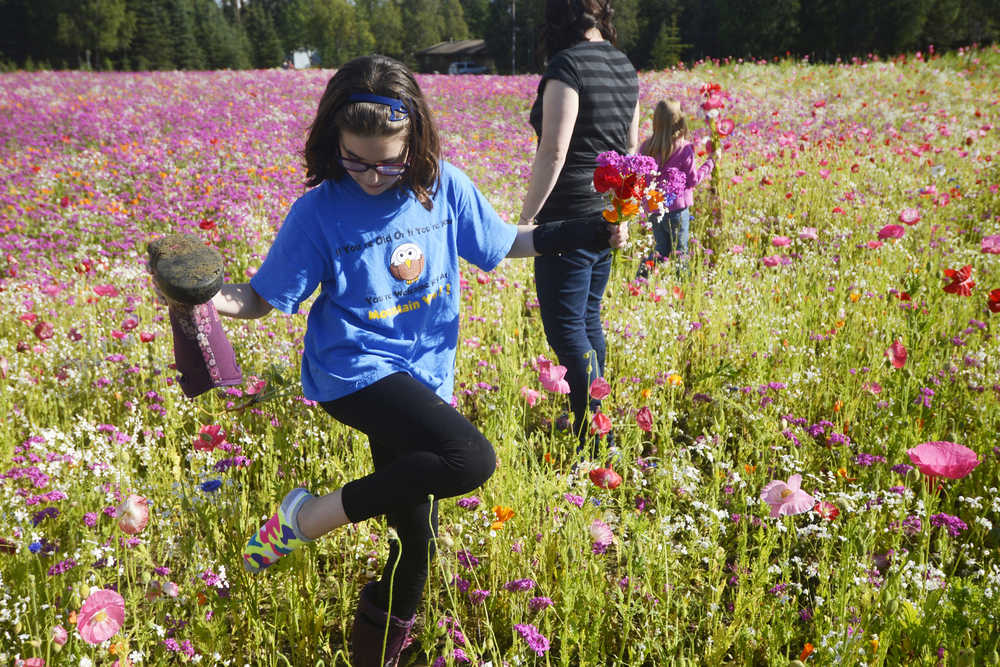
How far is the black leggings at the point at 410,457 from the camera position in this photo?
1572mm

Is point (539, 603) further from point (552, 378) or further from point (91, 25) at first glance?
point (91, 25)

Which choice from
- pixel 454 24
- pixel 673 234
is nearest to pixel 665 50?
pixel 673 234

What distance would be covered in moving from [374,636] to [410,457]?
1.87 ft

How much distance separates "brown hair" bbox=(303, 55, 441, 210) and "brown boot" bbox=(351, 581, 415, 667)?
1175 millimetres

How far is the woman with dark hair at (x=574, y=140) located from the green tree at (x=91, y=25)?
47.9 m

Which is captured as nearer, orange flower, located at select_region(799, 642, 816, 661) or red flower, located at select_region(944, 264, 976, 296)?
orange flower, located at select_region(799, 642, 816, 661)

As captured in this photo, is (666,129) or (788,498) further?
(666,129)

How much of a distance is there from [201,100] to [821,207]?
1318cm

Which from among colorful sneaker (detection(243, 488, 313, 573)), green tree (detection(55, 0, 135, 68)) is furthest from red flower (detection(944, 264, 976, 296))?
green tree (detection(55, 0, 135, 68))

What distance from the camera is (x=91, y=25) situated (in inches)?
1590

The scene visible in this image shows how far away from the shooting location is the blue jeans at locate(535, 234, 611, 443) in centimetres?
255

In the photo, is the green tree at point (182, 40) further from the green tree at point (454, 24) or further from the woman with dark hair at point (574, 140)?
the green tree at point (454, 24)

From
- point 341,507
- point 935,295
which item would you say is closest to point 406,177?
point 341,507

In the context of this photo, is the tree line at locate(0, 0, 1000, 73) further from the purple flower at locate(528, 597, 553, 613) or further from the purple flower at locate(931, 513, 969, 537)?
the purple flower at locate(528, 597, 553, 613)
